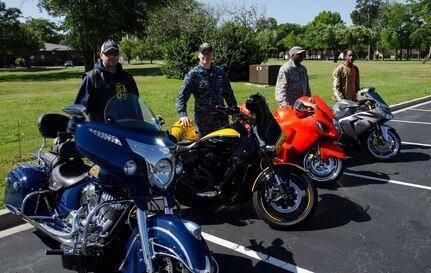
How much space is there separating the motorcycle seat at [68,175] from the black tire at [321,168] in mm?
3161

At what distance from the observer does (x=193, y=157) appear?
4578 mm

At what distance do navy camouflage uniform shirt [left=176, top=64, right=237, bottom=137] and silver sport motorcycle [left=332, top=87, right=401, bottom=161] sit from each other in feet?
9.13

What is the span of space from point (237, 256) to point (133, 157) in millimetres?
1736

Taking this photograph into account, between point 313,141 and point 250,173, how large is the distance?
1.39 meters

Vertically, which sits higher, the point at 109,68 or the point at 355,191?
the point at 109,68

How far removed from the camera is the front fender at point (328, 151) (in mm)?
5445

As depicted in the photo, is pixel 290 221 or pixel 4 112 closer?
pixel 290 221

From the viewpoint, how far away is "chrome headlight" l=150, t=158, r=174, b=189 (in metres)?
2.64

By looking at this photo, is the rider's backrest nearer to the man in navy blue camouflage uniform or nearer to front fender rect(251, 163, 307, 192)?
the man in navy blue camouflage uniform

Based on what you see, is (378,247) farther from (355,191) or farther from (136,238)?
(136,238)

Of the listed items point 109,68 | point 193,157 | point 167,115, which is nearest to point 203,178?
point 193,157

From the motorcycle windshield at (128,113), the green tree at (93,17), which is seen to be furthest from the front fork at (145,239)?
the green tree at (93,17)

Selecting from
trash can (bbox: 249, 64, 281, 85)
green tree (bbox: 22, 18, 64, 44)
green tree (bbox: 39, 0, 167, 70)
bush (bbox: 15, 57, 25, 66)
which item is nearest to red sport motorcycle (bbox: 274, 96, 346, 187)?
trash can (bbox: 249, 64, 281, 85)

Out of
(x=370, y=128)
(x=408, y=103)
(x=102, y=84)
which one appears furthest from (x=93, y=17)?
(x=102, y=84)
